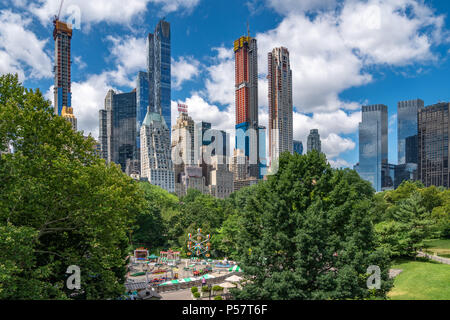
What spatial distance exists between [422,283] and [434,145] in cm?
17242

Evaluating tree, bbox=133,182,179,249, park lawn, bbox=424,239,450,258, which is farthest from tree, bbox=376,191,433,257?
tree, bbox=133,182,179,249

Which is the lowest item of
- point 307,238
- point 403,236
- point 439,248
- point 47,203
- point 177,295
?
point 439,248

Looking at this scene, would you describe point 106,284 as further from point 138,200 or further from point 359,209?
point 138,200

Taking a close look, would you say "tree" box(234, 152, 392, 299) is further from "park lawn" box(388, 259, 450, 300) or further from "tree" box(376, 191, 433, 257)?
"tree" box(376, 191, 433, 257)

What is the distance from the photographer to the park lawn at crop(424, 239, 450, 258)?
39.8m

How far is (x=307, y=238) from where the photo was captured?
663 inches

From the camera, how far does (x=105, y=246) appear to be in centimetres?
1487

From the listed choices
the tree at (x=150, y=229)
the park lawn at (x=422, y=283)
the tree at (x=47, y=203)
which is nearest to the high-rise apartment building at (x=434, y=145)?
the park lawn at (x=422, y=283)

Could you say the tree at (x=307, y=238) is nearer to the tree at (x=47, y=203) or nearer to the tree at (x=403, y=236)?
the tree at (x=47, y=203)

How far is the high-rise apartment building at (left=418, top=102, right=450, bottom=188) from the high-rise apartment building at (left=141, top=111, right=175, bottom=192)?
151 meters

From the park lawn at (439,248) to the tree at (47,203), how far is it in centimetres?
4182

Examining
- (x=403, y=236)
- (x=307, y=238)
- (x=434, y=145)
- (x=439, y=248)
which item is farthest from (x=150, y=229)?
(x=434, y=145)

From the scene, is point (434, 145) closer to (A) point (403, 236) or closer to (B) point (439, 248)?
(B) point (439, 248)

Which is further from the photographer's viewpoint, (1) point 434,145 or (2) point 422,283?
(1) point 434,145
